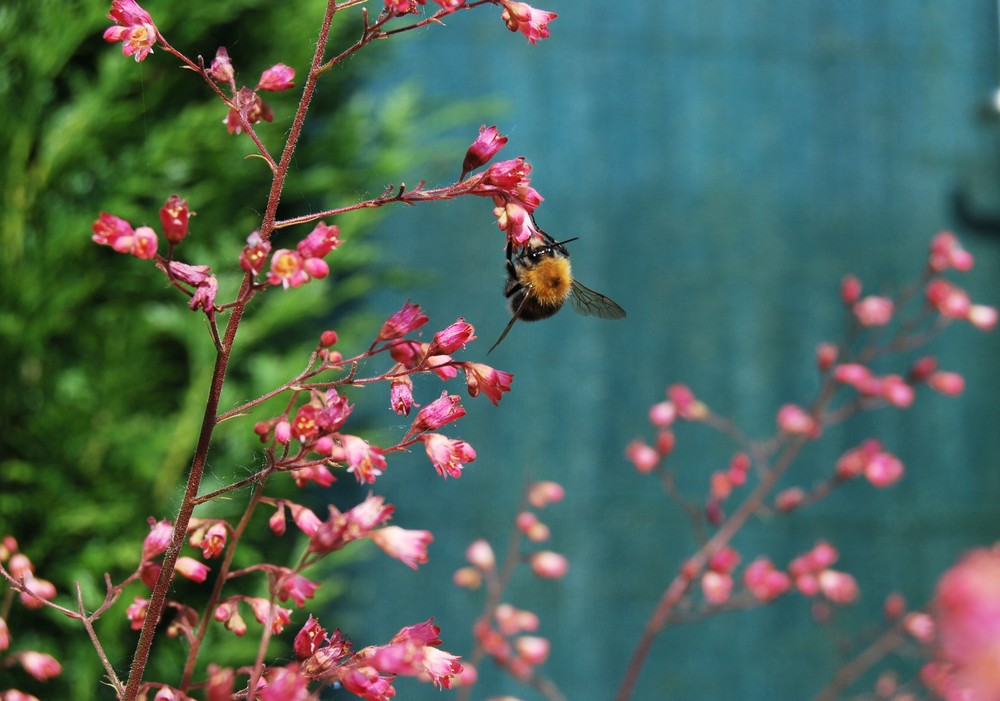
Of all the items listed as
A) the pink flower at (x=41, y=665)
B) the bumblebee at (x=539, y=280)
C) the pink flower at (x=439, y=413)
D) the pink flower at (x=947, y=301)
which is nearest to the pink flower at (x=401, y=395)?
the pink flower at (x=439, y=413)

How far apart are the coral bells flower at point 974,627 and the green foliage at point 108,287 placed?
201 centimetres

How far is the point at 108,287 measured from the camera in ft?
7.64

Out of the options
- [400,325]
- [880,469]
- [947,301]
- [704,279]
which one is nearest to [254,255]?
[400,325]

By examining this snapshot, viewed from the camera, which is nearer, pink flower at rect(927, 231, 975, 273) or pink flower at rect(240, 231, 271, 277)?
pink flower at rect(240, 231, 271, 277)

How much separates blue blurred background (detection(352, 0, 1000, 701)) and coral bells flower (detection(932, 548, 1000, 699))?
293 cm

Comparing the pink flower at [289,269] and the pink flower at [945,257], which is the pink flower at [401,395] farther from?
the pink flower at [945,257]

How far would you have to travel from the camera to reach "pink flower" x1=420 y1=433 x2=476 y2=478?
2.39ft

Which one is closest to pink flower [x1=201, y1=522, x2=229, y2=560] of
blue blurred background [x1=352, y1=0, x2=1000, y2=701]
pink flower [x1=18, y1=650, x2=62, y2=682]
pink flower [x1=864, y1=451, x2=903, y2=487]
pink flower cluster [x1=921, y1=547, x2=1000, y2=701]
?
pink flower [x1=18, y1=650, x2=62, y2=682]

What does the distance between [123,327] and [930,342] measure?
9.01 feet

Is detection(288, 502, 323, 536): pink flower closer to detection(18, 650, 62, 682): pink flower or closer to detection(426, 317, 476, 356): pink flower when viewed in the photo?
detection(426, 317, 476, 356): pink flower

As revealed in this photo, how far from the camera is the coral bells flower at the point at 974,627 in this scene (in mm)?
234

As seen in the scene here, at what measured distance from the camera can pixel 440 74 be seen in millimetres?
3346

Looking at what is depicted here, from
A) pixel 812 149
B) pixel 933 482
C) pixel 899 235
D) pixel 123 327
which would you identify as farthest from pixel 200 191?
pixel 933 482

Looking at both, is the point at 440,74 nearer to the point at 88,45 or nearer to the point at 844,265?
the point at 88,45
